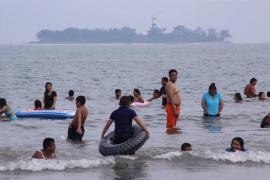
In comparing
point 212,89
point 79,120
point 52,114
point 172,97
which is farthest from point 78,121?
point 52,114

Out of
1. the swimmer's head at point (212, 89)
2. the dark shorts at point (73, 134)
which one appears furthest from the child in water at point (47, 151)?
the swimmer's head at point (212, 89)

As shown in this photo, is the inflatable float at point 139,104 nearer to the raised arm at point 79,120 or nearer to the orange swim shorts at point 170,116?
the orange swim shorts at point 170,116

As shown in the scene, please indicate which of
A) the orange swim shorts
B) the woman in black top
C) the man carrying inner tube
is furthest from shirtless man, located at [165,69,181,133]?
the woman in black top

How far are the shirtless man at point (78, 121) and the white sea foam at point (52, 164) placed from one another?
7.42ft

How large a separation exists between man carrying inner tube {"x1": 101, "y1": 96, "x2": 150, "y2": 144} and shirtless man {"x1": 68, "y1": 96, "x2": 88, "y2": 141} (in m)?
2.09

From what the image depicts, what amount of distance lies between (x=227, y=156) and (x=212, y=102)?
237 inches

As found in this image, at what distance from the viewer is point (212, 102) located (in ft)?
64.7

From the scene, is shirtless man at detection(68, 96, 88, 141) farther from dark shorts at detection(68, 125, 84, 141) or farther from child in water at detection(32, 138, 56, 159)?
child in water at detection(32, 138, 56, 159)

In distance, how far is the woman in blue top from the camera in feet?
64.3

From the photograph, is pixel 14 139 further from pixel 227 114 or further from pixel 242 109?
pixel 242 109

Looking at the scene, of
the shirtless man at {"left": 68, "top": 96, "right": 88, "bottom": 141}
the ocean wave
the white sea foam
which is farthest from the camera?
the shirtless man at {"left": 68, "top": 96, "right": 88, "bottom": 141}

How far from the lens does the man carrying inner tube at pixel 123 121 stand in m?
13.4

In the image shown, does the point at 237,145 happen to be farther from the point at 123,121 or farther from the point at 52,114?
the point at 52,114

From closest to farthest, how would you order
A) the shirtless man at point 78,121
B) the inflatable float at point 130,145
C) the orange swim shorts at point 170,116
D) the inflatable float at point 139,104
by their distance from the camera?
the inflatable float at point 130,145, the shirtless man at point 78,121, the orange swim shorts at point 170,116, the inflatable float at point 139,104
